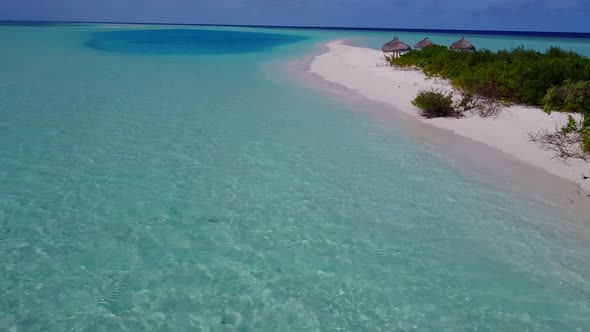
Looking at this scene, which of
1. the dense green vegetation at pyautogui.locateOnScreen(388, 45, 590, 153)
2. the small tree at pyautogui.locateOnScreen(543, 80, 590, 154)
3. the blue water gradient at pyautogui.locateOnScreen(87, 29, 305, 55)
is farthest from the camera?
the blue water gradient at pyautogui.locateOnScreen(87, 29, 305, 55)

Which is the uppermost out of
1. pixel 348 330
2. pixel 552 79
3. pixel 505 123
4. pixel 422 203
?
pixel 552 79

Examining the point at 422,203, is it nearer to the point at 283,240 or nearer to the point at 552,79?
the point at 283,240

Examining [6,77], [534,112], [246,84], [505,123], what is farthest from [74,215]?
[6,77]

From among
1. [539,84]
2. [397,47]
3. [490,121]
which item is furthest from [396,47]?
[490,121]

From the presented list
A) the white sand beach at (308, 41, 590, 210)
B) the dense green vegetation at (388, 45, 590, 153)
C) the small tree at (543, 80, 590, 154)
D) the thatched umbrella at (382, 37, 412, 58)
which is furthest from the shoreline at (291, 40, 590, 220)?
the thatched umbrella at (382, 37, 412, 58)

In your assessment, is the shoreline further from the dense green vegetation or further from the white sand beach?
the dense green vegetation

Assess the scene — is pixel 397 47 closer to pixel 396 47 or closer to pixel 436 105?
pixel 396 47

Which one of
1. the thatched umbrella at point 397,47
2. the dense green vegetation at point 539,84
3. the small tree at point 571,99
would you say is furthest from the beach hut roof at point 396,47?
the small tree at point 571,99
